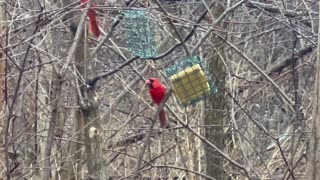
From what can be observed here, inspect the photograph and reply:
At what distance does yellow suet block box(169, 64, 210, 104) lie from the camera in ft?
12.2

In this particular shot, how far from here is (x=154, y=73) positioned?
504cm

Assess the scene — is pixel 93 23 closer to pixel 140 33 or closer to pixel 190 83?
pixel 140 33

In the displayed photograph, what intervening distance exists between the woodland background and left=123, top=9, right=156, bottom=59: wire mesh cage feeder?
0.06m

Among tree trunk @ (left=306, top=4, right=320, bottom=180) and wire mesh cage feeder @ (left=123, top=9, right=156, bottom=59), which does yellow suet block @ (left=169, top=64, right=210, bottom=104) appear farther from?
tree trunk @ (left=306, top=4, right=320, bottom=180)

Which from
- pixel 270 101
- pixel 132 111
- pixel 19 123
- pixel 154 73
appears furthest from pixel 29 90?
pixel 270 101

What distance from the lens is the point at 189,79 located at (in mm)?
3734

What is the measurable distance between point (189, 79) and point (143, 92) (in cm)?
222

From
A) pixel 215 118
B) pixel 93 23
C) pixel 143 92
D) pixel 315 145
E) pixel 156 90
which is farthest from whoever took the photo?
pixel 143 92

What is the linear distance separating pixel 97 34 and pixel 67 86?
5.63ft

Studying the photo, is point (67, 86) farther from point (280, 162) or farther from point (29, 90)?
point (280, 162)

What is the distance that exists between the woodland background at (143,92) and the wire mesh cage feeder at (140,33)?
6 cm

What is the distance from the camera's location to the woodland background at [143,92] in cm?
392

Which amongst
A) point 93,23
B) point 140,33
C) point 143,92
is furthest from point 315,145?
point 143,92

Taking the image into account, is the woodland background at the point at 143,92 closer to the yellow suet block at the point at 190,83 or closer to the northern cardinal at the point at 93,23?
the northern cardinal at the point at 93,23
